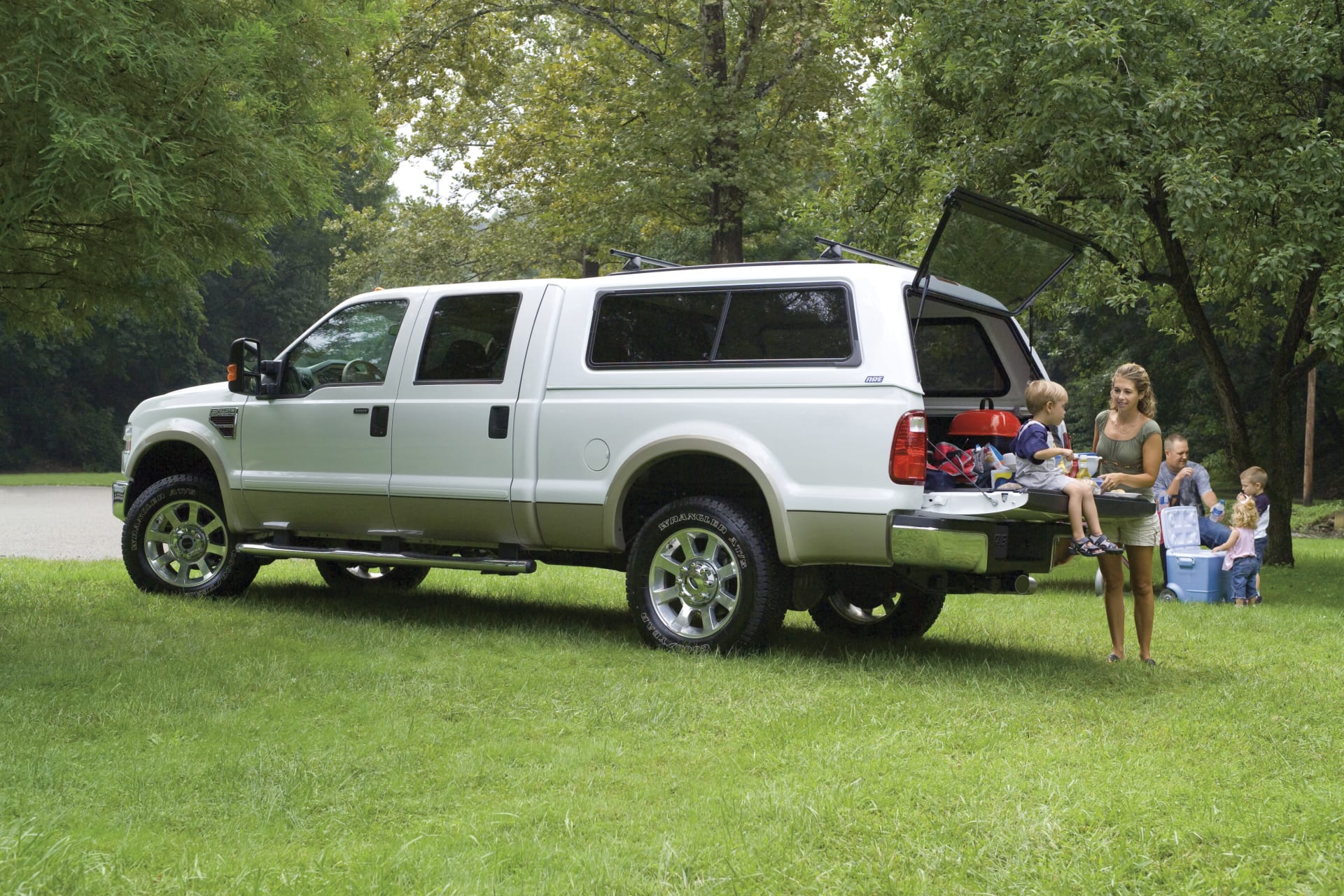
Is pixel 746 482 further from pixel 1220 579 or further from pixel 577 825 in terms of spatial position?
pixel 1220 579

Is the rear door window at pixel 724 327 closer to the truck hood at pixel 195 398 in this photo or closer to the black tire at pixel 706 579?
the black tire at pixel 706 579

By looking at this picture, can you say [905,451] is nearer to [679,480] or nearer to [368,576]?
[679,480]

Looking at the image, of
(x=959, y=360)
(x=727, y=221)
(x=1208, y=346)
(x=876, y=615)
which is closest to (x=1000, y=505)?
(x=959, y=360)

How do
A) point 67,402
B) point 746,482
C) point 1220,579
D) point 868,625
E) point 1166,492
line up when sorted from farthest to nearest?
point 67,402 < point 1166,492 < point 1220,579 < point 868,625 < point 746,482

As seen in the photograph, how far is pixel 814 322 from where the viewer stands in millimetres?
7195

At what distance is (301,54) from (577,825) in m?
6.30

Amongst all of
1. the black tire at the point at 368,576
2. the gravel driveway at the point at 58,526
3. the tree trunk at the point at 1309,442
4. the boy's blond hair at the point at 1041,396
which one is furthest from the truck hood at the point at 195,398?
the tree trunk at the point at 1309,442

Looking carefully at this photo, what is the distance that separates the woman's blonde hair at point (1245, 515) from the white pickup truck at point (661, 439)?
3.87 metres

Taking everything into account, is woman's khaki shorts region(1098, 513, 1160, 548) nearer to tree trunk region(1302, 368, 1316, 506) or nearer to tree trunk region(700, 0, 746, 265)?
tree trunk region(700, 0, 746, 265)

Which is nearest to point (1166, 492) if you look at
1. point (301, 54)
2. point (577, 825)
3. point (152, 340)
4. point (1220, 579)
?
point (1220, 579)

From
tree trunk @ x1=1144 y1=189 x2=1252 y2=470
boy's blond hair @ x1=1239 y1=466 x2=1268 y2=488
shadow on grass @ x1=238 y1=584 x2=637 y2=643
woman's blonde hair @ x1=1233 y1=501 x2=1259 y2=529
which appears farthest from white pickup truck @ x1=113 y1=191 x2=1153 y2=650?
tree trunk @ x1=1144 y1=189 x2=1252 y2=470

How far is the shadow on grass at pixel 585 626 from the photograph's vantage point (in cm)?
746

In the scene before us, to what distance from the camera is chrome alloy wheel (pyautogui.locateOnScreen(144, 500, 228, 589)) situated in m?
9.55

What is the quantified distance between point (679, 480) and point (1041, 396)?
210 cm
